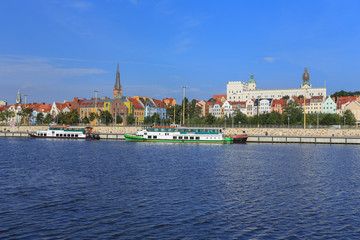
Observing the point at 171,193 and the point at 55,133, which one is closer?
the point at 171,193

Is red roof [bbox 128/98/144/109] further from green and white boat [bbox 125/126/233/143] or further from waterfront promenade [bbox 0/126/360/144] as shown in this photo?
green and white boat [bbox 125/126/233/143]

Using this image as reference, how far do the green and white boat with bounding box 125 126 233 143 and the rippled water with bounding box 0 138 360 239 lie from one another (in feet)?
173

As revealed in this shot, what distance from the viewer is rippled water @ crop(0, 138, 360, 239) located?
20.6 metres

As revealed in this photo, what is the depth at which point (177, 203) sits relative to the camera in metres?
26.8

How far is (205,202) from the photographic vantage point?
89.3 feet

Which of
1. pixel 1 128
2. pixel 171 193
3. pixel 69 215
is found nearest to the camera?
pixel 69 215

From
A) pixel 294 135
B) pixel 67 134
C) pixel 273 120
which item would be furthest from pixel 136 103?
pixel 294 135

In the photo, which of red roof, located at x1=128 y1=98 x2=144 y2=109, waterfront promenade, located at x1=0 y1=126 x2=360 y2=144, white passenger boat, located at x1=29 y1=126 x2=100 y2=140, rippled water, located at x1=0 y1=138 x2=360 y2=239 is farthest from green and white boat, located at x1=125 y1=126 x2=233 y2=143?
red roof, located at x1=128 y1=98 x2=144 y2=109

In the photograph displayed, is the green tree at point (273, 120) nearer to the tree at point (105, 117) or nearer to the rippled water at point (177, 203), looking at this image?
the tree at point (105, 117)

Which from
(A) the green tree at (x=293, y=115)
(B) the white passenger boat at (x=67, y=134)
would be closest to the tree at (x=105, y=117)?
(B) the white passenger boat at (x=67, y=134)

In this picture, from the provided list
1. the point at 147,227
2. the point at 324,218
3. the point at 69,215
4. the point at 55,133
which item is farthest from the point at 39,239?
the point at 55,133

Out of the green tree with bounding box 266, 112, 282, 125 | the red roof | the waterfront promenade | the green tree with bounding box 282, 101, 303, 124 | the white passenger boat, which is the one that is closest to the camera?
the waterfront promenade

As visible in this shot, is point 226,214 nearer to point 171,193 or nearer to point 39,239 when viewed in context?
point 171,193

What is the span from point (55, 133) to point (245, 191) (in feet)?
313
